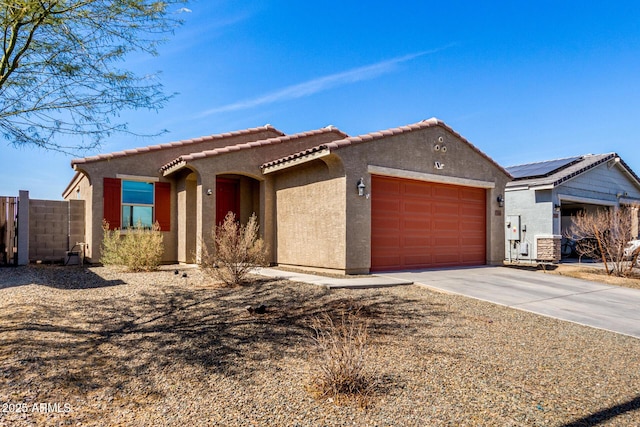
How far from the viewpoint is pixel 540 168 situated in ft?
65.3

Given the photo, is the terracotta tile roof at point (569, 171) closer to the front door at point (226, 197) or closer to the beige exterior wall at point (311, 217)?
the beige exterior wall at point (311, 217)

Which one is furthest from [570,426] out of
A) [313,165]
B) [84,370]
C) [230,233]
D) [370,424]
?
[313,165]

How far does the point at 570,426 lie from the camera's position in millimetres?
3312

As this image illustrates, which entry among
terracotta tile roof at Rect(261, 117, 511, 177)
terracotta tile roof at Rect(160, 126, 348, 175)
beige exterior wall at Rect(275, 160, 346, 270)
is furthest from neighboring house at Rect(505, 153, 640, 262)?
beige exterior wall at Rect(275, 160, 346, 270)

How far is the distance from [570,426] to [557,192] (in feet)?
54.3

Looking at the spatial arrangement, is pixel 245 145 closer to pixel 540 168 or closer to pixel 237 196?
pixel 237 196

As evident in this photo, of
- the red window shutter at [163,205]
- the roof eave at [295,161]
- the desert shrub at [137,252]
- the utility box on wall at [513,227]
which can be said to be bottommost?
the desert shrub at [137,252]

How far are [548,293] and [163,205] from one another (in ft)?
39.4

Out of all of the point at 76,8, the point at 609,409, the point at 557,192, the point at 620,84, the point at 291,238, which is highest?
the point at 620,84

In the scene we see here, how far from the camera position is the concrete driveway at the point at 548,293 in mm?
7150

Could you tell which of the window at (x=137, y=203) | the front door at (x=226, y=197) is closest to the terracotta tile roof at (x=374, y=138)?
the front door at (x=226, y=197)

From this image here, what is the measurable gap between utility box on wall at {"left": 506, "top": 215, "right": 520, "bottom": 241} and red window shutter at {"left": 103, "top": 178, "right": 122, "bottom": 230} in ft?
54.0

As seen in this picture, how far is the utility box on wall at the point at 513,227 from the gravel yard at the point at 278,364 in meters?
11.9

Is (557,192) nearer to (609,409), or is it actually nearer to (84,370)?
(609,409)
